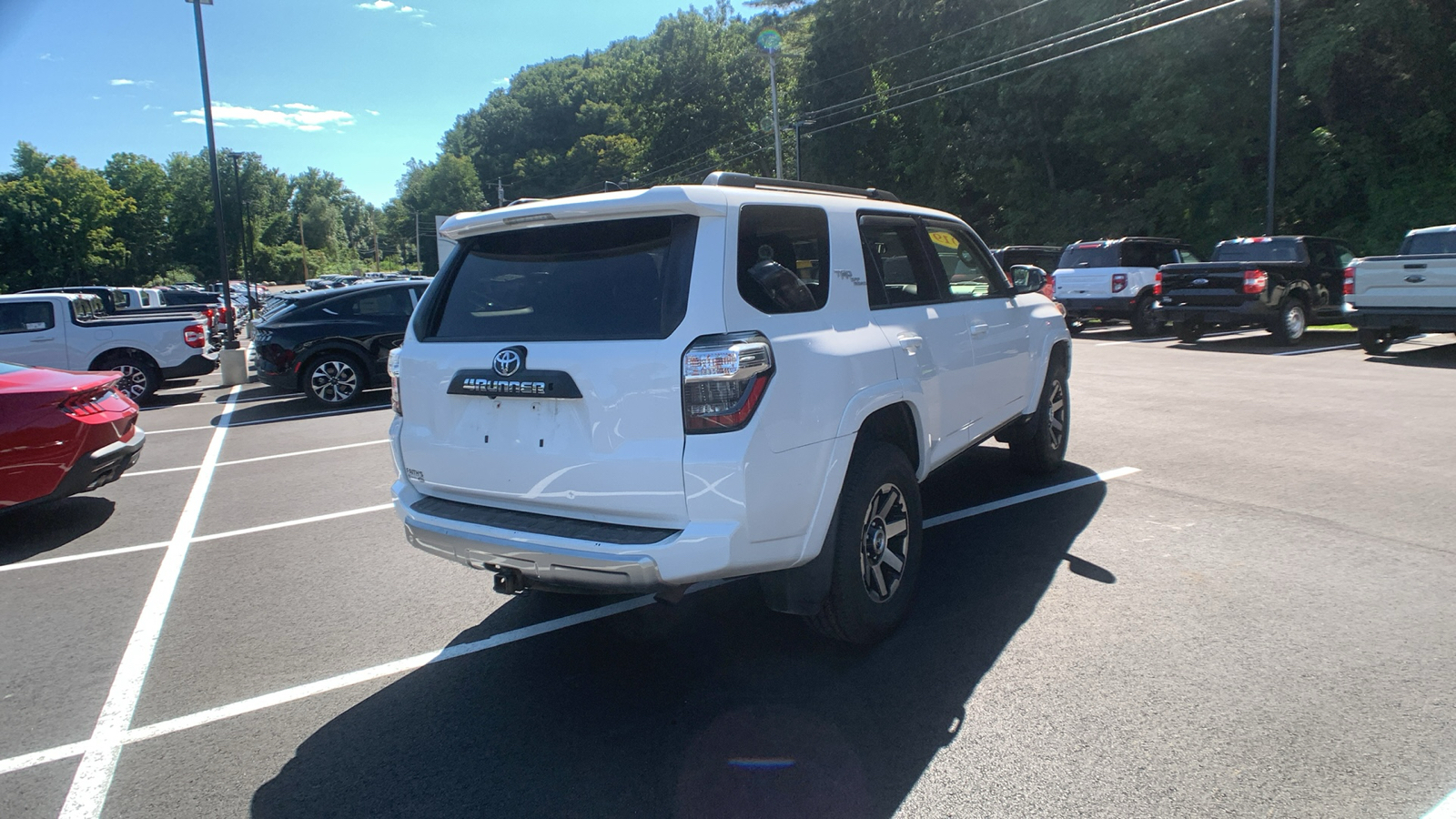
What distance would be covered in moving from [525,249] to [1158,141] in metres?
29.9

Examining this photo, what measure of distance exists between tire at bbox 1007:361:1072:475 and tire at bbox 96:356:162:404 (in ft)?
42.7

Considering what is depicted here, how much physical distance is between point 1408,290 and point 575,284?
13.4 meters

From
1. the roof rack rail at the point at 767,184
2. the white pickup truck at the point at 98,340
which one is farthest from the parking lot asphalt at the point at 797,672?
the white pickup truck at the point at 98,340

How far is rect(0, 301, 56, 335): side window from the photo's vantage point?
42.2ft

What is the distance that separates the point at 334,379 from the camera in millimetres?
12703

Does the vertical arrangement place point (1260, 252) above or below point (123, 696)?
above

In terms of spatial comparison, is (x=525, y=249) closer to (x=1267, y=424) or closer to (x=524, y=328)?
(x=524, y=328)

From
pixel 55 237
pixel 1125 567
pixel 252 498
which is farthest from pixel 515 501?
pixel 55 237

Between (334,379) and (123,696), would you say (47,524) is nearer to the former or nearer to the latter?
(123,696)

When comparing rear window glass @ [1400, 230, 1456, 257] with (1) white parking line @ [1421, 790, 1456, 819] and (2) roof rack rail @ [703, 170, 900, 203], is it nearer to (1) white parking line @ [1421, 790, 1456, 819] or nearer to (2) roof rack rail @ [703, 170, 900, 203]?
(2) roof rack rail @ [703, 170, 900, 203]

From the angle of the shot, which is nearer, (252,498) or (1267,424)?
(252,498)

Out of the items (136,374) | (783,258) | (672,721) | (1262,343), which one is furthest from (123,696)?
(1262,343)

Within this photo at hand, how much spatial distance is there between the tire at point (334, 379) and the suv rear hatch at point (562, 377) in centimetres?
963

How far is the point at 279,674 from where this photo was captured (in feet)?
13.0
